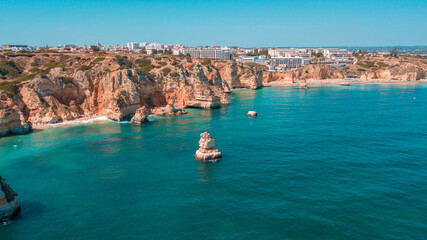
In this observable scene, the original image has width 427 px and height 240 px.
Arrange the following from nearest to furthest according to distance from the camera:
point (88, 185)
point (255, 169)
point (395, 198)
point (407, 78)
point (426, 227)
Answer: point (426, 227) < point (395, 198) < point (88, 185) < point (255, 169) < point (407, 78)

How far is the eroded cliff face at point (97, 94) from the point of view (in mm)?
55156

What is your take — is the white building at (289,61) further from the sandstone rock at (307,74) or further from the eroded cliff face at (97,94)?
the eroded cliff face at (97,94)

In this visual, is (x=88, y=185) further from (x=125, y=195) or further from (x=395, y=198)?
(x=395, y=198)

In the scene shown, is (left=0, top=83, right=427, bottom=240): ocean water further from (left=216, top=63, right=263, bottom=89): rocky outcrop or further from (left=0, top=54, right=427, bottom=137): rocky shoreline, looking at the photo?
(left=216, top=63, right=263, bottom=89): rocky outcrop

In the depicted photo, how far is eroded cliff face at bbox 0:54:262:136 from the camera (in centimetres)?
5516

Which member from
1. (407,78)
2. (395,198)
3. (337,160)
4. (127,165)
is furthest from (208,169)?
(407,78)

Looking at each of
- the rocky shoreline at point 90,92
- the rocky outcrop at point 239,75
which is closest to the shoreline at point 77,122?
the rocky shoreline at point 90,92

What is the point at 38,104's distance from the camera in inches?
2194

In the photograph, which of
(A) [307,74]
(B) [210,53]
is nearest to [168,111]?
(A) [307,74]

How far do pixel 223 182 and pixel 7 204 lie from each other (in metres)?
19.9

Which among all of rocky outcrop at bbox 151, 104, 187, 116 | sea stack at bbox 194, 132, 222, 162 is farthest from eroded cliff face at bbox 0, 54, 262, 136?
sea stack at bbox 194, 132, 222, 162

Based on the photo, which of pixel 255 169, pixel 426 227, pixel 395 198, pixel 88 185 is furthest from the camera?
pixel 255 169

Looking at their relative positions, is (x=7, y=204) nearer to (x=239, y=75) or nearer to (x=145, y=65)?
(x=145, y=65)

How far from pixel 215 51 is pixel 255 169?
16497 centimetres
